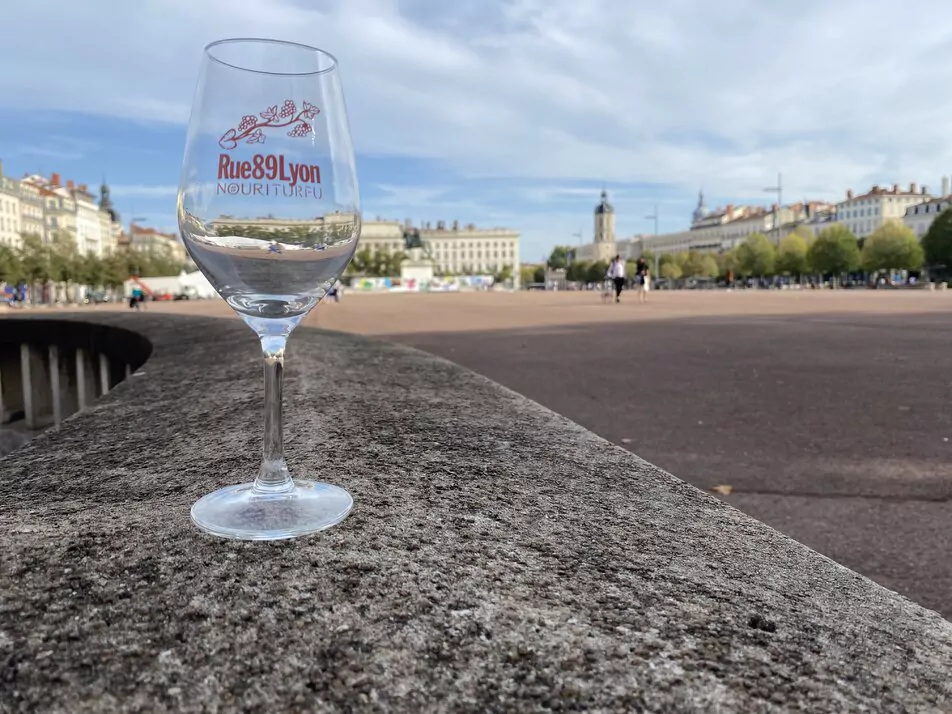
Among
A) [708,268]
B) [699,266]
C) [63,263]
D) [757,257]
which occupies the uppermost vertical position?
[757,257]

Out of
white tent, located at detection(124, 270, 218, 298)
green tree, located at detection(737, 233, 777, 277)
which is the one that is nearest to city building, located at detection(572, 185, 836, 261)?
green tree, located at detection(737, 233, 777, 277)

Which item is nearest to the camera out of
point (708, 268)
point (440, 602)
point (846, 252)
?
point (440, 602)

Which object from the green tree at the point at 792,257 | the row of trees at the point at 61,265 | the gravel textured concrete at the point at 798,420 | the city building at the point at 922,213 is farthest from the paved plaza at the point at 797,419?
the city building at the point at 922,213

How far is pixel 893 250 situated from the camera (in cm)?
7125

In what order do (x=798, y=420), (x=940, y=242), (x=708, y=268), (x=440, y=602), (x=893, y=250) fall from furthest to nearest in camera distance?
(x=708, y=268) → (x=893, y=250) → (x=940, y=242) → (x=798, y=420) → (x=440, y=602)

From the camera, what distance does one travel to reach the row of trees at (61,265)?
55.3 m

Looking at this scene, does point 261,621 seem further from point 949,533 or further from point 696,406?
point 696,406

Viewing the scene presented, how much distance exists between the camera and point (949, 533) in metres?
2.29

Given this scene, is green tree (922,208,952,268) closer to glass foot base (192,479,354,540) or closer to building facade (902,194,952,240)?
building facade (902,194,952,240)

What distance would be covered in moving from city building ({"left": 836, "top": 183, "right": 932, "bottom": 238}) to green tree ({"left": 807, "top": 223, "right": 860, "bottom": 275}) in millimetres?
48892

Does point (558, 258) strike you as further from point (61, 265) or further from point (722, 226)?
point (61, 265)

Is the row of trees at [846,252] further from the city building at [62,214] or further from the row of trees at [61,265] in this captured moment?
the city building at [62,214]

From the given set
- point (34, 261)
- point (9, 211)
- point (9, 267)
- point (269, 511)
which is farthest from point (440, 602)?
point (9, 211)

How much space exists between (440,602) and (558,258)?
16215 cm
